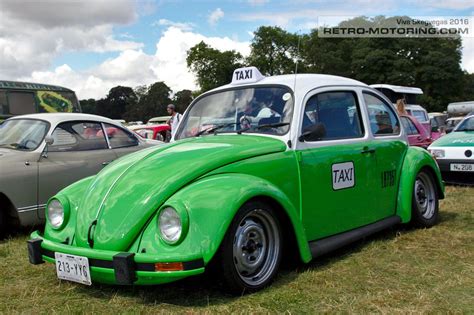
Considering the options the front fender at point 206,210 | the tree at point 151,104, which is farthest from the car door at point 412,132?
the tree at point 151,104

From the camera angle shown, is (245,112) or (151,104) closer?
(245,112)

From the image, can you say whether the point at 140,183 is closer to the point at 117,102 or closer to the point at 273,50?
the point at 273,50

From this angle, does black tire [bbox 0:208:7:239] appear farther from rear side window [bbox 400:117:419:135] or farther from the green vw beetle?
rear side window [bbox 400:117:419:135]

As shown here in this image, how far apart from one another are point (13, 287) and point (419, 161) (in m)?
4.27

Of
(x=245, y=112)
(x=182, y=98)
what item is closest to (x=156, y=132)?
(x=245, y=112)

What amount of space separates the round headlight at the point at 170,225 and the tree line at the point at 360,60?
4825 centimetres

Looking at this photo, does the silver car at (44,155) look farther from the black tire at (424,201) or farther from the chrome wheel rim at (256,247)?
the black tire at (424,201)

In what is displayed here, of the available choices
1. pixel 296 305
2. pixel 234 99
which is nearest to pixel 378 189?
pixel 234 99

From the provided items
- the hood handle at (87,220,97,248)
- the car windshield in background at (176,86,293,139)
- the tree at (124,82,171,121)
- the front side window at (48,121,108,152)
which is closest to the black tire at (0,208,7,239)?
the front side window at (48,121,108,152)

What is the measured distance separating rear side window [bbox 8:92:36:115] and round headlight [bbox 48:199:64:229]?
1031 centimetres

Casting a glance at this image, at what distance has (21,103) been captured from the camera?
43.8 feet

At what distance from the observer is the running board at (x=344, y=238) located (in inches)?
159

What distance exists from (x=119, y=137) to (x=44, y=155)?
1307 millimetres

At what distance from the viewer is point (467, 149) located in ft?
26.9
